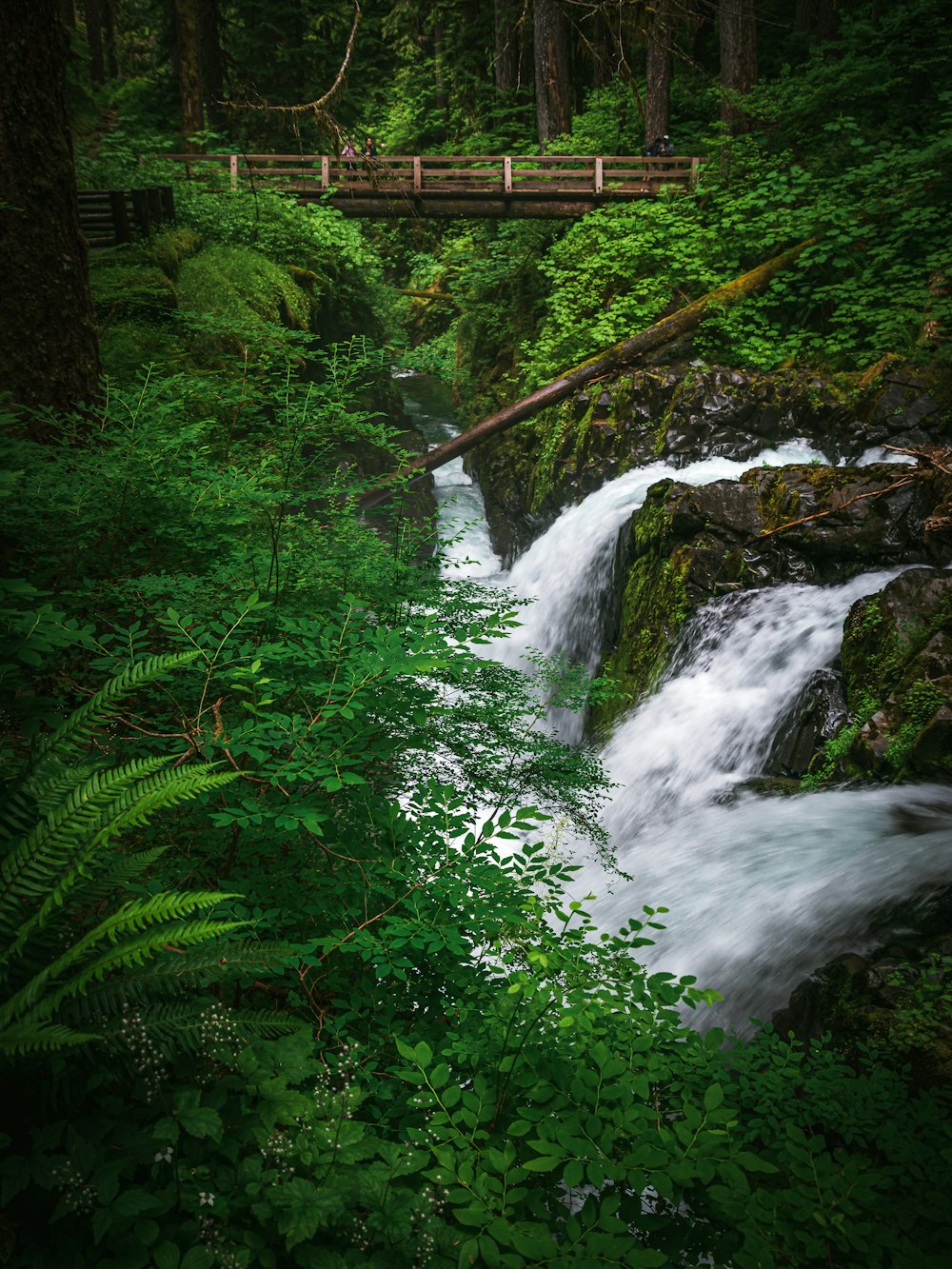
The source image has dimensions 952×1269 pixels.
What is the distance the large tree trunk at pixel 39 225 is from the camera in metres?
4.97

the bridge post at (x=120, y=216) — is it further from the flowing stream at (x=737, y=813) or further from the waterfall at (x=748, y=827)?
the waterfall at (x=748, y=827)

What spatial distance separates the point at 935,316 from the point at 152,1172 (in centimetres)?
1058

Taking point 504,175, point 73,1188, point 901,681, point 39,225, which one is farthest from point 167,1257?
point 504,175

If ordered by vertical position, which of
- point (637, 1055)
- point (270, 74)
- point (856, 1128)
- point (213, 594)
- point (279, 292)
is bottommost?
point (856, 1128)

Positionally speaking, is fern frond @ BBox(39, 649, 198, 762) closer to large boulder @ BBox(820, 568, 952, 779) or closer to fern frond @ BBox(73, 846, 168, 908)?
fern frond @ BBox(73, 846, 168, 908)

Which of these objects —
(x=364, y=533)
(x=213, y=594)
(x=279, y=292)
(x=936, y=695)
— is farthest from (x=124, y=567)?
(x=279, y=292)

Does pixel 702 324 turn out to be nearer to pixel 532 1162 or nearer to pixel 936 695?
pixel 936 695

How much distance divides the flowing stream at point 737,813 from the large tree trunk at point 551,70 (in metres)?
11.7

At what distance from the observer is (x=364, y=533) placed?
218 inches

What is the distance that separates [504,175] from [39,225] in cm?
1194

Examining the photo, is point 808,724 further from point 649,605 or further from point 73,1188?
point 73,1188

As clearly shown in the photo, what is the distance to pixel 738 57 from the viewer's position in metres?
13.8

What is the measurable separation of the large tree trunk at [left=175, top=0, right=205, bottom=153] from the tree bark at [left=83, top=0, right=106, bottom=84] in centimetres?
1459

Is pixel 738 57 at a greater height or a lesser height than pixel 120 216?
greater
